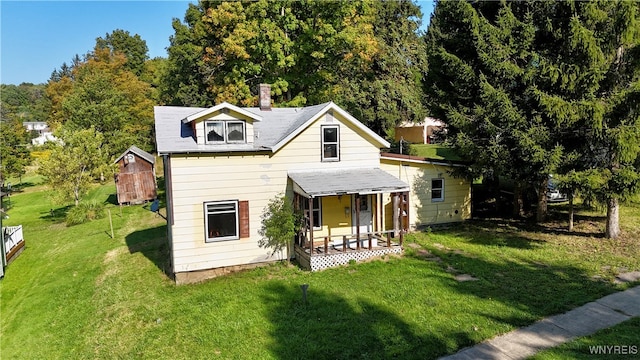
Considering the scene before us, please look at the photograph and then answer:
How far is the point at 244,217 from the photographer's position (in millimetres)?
14742

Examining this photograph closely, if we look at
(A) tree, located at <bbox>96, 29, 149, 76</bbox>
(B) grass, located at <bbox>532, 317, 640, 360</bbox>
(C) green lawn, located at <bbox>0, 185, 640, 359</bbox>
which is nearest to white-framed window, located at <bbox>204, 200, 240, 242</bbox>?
(C) green lawn, located at <bbox>0, 185, 640, 359</bbox>

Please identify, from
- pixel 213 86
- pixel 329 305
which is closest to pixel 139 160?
pixel 213 86

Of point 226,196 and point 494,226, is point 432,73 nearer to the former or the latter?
point 494,226

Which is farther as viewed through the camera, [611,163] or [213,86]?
Answer: [213,86]

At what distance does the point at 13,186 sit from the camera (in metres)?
46.4

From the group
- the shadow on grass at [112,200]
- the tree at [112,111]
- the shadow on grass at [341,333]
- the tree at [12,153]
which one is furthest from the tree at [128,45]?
the shadow on grass at [341,333]

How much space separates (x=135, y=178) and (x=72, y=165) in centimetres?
477

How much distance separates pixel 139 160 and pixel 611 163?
29.4m

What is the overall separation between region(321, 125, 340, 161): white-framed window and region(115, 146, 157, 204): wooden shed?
66.4 feet

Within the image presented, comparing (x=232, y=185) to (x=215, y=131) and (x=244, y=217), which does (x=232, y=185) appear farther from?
(x=215, y=131)

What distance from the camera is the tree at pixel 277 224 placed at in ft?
49.1

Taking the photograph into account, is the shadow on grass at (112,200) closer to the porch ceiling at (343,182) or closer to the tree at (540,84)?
the porch ceiling at (343,182)

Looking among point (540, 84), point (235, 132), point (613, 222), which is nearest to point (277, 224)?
point (235, 132)

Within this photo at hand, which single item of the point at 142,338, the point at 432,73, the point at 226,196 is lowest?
the point at 142,338
